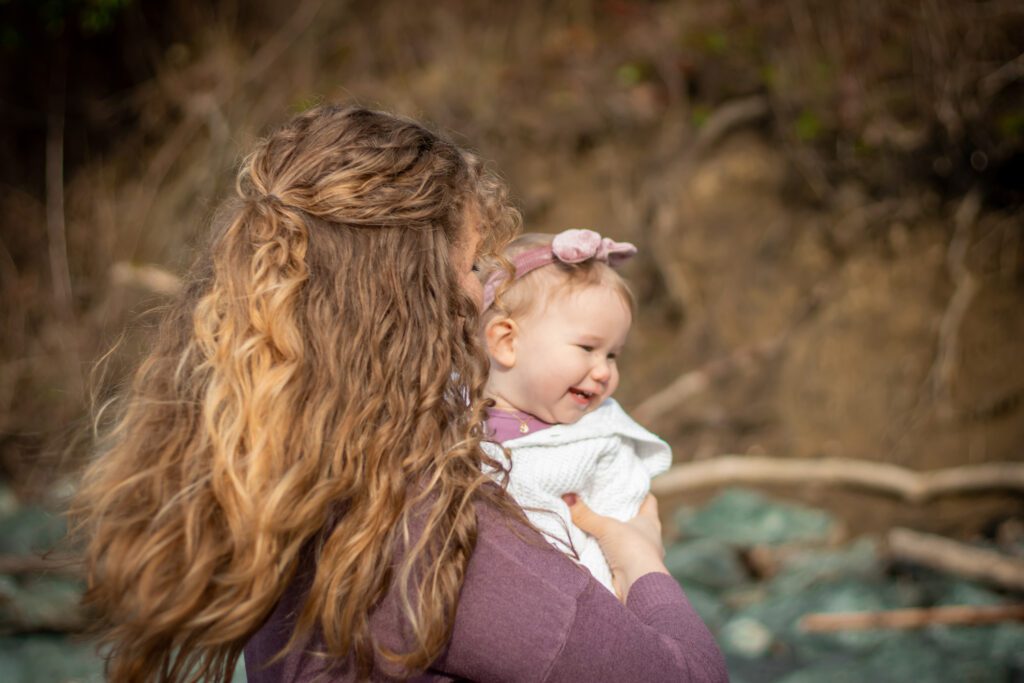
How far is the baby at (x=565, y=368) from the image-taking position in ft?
6.46

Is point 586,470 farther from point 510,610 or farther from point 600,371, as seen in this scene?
point 510,610

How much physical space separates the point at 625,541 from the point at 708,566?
Answer: 310 cm

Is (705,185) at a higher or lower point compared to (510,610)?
higher

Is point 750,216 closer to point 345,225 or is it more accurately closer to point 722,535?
point 722,535

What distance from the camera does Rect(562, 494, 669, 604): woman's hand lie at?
180cm

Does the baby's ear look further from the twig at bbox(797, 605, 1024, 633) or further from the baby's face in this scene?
the twig at bbox(797, 605, 1024, 633)

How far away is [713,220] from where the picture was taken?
21.0ft

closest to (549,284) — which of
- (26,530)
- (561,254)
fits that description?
(561,254)

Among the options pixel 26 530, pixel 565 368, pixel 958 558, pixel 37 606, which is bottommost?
pixel 26 530

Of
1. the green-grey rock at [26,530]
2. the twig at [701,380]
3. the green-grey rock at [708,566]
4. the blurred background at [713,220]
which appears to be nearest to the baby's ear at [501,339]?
the blurred background at [713,220]

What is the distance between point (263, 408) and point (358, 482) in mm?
185

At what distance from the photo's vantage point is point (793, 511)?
5.16 meters

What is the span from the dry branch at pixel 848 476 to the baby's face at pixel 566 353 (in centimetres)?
307

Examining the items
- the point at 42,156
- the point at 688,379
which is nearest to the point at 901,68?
the point at 688,379
